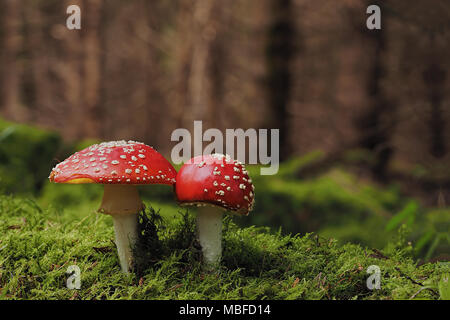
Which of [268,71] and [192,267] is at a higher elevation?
[268,71]

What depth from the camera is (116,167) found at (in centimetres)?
155

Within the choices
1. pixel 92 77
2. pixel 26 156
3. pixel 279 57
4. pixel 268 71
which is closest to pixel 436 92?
pixel 279 57

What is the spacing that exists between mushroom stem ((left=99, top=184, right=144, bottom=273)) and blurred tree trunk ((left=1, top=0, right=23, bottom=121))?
1207cm

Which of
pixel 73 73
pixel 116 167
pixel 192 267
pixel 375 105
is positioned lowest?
pixel 192 267

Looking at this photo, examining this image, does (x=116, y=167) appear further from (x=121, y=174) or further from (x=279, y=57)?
(x=279, y=57)

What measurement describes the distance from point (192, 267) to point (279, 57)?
173 inches

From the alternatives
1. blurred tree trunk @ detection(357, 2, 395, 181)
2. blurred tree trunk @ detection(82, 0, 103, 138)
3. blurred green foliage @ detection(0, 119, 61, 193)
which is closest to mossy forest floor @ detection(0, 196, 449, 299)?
blurred green foliage @ detection(0, 119, 61, 193)

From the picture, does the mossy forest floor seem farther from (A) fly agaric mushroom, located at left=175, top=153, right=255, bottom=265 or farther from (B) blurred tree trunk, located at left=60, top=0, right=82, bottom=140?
(B) blurred tree trunk, located at left=60, top=0, right=82, bottom=140

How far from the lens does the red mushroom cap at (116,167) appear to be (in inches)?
60.4

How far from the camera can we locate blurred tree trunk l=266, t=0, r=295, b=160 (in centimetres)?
558

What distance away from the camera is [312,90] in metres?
13.1

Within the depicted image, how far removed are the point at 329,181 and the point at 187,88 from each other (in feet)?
8.86
